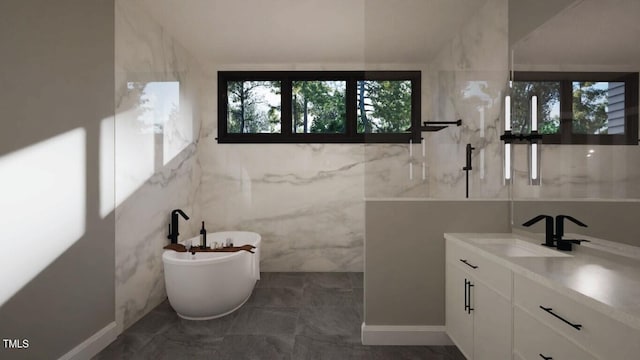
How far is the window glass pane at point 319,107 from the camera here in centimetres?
386

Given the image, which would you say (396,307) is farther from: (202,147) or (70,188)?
(202,147)

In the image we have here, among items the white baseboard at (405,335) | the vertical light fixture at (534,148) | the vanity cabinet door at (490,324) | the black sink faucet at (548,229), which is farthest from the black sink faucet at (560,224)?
the white baseboard at (405,335)

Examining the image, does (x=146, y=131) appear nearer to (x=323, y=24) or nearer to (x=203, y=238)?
(x=203, y=238)

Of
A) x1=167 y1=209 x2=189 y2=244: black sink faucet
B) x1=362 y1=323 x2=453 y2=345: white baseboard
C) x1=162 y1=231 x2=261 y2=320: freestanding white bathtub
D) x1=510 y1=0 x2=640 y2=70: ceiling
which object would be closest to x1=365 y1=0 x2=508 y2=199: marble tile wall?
x1=510 y1=0 x2=640 y2=70: ceiling

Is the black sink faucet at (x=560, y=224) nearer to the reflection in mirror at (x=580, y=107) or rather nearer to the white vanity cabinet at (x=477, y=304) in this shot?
the reflection in mirror at (x=580, y=107)

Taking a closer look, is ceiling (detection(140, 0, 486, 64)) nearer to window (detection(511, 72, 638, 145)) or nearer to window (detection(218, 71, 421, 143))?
window (detection(218, 71, 421, 143))

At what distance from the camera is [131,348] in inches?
85.5

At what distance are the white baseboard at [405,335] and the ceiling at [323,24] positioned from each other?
197 centimetres

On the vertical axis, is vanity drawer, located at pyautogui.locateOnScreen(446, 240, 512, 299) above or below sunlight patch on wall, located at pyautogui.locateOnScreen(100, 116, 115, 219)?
below

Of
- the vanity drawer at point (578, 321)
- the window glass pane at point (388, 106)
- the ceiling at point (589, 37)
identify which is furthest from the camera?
the window glass pane at point (388, 106)

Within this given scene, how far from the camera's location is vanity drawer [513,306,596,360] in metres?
1.09

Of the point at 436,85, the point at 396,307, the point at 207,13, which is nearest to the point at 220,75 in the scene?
the point at 207,13

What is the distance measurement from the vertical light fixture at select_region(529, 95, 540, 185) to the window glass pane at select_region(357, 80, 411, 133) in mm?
788

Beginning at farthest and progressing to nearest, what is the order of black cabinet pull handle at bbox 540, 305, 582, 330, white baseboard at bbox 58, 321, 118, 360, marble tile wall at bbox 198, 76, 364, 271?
marble tile wall at bbox 198, 76, 364, 271
white baseboard at bbox 58, 321, 118, 360
black cabinet pull handle at bbox 540, 305, 582, 330
